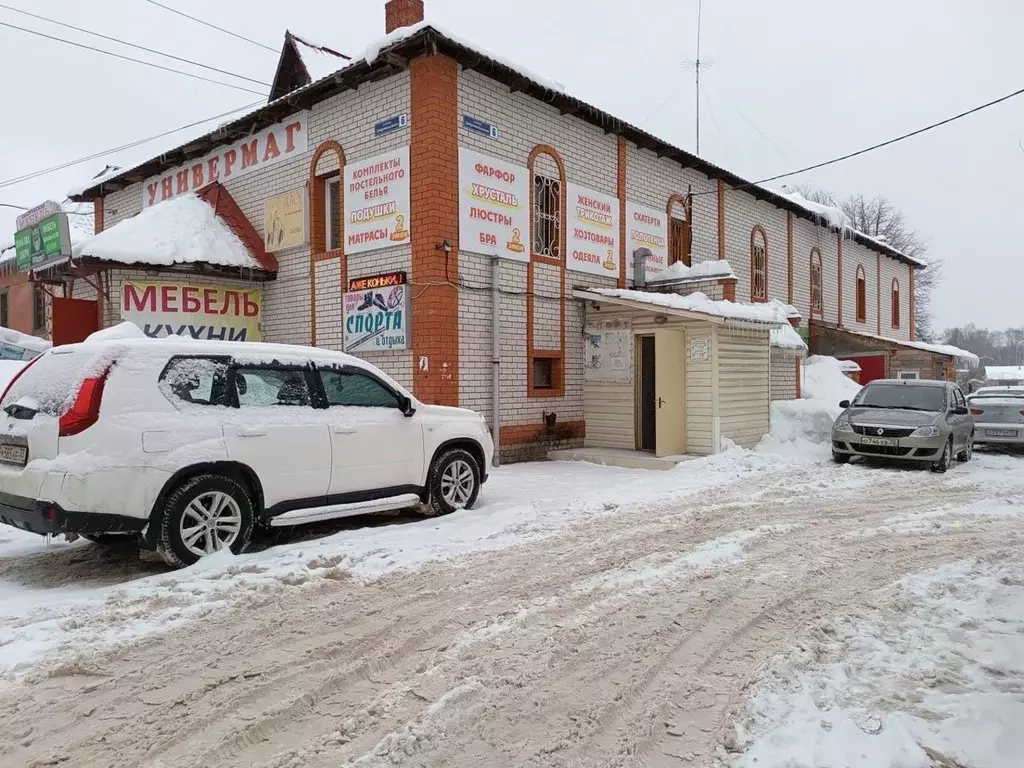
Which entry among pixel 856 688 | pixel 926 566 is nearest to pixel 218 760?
pixel 856 688

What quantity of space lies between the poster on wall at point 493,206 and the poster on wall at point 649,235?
3.33m

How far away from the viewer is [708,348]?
12281 mm

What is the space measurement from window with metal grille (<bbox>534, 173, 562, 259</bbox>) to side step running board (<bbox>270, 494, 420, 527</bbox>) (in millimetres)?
7423

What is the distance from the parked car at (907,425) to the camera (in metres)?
11.4

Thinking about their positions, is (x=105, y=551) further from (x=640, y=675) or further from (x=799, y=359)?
(x=799, y=359)

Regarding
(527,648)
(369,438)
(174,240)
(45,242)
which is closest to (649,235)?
(174,240)

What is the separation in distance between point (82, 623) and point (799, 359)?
1947 centimetres

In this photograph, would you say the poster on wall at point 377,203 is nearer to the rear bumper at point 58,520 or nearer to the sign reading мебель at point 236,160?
the sign reading мебель at point 236,160

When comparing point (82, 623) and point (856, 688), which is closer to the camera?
point (856, 688)

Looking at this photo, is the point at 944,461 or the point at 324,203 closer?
the point at 944,461

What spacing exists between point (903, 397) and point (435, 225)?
29.2 feet

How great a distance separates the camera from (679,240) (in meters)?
17.4

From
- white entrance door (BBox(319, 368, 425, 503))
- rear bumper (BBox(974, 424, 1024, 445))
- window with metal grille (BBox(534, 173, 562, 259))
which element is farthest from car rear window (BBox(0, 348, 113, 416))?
rear bumper (BBox(974, 424, 1024, 445))

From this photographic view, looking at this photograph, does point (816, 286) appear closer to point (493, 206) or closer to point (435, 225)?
Result: point (493, 206)
